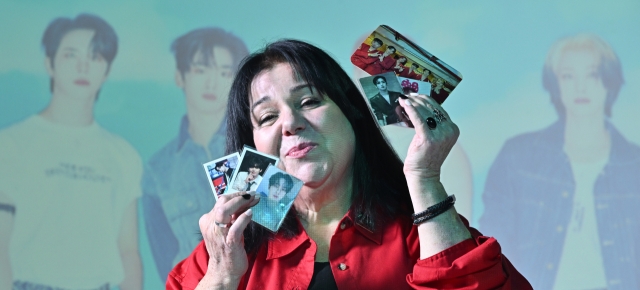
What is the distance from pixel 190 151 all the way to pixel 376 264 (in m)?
1.74

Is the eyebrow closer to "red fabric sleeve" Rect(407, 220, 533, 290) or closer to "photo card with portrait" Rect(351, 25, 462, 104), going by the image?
"photo card with portrait" Rect(351, 25, 462, 104)

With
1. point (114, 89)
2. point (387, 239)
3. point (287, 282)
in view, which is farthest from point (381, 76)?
point (114, 89)

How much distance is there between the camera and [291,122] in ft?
5.49

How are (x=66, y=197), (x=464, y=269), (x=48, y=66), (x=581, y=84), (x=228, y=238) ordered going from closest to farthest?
(x=464, y=269)
(x=228, y=238)
(x=66, y=197)
(x=48, y=66)
(x=581, y=84)

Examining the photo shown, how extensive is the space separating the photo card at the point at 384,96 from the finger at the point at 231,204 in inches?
13.7

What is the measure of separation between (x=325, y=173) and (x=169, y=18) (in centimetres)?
184

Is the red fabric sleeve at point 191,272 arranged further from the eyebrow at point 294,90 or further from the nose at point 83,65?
the nose at point 83,65

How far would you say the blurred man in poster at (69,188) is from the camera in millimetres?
2977

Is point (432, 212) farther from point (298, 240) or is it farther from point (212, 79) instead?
point (212, 79)

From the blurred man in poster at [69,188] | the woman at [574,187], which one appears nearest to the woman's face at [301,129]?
the blurred man in poster at [69,188]

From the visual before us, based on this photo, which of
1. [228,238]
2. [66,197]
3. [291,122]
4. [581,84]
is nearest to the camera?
[228,238]

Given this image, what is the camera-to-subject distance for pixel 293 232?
5.58 feet

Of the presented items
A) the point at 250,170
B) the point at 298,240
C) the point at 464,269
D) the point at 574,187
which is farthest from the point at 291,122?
the point at 574,187

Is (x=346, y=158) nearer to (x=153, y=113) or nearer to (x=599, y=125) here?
(x=153, y=113)
